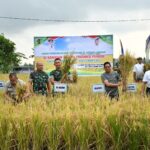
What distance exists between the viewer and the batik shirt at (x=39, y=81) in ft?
32.6

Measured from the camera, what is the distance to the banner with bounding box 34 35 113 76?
1786cm

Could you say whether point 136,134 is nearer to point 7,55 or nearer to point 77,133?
point 77,133

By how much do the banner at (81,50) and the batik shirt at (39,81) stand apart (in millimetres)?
7799

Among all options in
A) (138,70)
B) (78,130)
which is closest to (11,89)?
(78,130)

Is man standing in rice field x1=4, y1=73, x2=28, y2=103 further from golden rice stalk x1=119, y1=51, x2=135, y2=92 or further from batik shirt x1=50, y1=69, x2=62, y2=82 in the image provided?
golden rice stalk x1=119, y1=51, x2=135, y2=92

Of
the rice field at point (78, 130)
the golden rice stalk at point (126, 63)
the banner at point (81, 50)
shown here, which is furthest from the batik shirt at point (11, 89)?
the banner at point (81, 50)

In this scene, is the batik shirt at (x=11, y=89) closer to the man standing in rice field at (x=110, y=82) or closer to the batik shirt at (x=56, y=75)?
the batik shirt at (x=56, y=75)

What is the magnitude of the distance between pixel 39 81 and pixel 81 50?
8.46m

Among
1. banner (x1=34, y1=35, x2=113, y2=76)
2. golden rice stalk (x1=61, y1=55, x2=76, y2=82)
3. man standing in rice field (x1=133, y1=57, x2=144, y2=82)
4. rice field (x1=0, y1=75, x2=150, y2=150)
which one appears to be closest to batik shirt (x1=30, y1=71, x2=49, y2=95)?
golden rice stalk (x1=61, y1=55, x2=76, y2=82)

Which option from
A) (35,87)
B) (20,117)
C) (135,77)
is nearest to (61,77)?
(35,87)

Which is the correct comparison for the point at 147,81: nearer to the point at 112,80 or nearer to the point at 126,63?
the point at 112,80

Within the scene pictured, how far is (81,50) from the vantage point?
1828cm

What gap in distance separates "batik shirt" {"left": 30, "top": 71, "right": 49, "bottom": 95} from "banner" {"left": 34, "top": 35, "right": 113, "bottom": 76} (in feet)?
25.6

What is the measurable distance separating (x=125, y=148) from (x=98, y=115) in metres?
0.55
